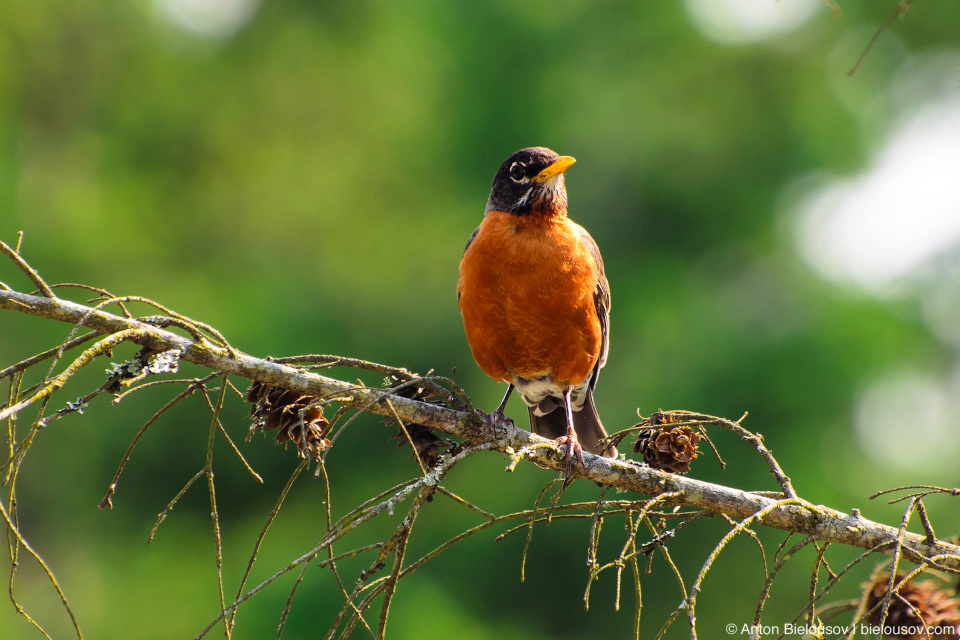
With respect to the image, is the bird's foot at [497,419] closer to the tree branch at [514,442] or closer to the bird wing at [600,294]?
the tree branch at [514,442]

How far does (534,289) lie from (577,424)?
51.2 inches

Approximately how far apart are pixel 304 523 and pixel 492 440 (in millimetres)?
5373

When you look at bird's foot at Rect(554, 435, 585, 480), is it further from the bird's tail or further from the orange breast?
the bird's tail

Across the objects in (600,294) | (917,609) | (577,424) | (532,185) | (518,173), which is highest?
(518,173)

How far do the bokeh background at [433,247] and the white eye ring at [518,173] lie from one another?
2.79 metres

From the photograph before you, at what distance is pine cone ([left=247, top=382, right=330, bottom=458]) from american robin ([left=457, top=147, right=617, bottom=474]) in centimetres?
122

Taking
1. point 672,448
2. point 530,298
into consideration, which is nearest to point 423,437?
point 672,448

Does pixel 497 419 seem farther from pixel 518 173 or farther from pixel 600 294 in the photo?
pixel 518 173

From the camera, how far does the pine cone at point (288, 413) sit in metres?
1.79

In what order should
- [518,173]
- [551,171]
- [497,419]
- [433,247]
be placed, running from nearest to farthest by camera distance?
1. [497,419]
2. [551,171]
3. [518,173]
4. [433,247]

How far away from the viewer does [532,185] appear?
3463mm

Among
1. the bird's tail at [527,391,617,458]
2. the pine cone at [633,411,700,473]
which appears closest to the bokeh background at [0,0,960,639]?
the bird's tail at [527,391,617,458]

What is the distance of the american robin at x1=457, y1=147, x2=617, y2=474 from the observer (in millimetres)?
3111

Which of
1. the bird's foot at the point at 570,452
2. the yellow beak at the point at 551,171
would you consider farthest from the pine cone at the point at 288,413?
the yellow beak at the point at 551,171
